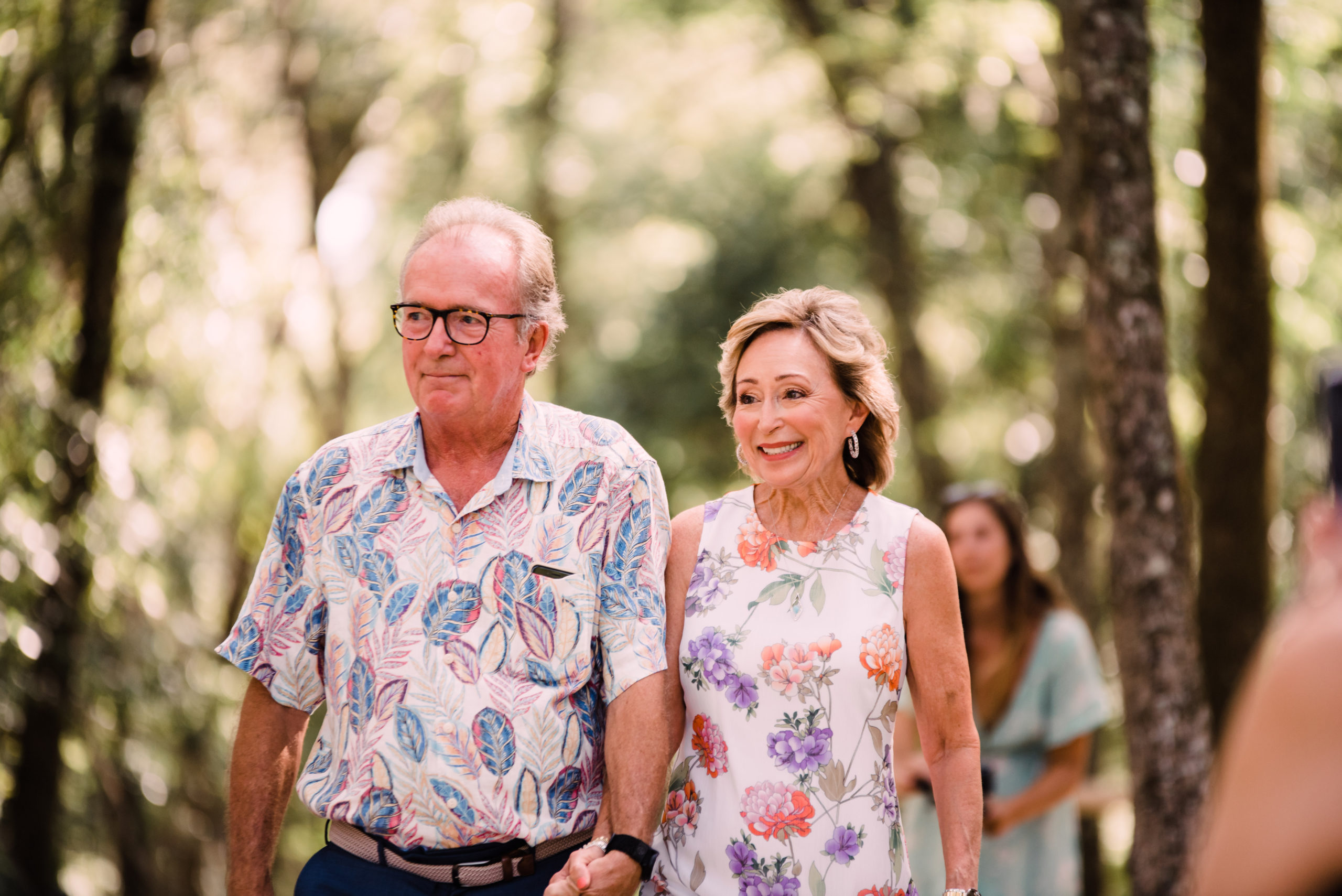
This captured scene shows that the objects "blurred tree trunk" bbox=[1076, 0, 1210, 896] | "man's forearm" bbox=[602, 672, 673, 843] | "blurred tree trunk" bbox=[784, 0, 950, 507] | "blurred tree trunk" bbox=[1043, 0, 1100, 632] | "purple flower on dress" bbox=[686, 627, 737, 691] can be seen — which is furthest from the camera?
"blurred tree trunk" bbox=[784, 0, 950, 507]

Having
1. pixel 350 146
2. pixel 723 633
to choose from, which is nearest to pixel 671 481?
pixel 350 146

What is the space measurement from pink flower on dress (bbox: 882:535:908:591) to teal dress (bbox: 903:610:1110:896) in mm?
1546

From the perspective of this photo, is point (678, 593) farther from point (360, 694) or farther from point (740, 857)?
point (360, 694)

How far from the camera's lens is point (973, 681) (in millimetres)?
4324

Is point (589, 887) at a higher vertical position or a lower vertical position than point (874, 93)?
lower

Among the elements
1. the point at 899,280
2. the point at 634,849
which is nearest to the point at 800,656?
the point at 634,849

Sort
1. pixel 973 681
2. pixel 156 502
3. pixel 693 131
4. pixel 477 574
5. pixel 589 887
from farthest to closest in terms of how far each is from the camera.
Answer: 1. pixel 693 131
2. pixel 156 502
3. pixel 973 681
4. pixel 477 574
5. pixel 589 887

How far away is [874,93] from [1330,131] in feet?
9.58

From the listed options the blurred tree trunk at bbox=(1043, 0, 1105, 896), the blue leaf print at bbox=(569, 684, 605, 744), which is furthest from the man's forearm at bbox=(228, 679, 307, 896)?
the blurred tree trunk at bbox=(1043, 0, 1105, 896)

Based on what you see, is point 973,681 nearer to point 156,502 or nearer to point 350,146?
point 156,502

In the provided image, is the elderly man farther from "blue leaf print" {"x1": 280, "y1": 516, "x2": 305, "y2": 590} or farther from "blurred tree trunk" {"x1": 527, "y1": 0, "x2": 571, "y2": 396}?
"blurred tree trunk" {"x1": 527, "y1": 0, "x2": 571, "y2": 396}

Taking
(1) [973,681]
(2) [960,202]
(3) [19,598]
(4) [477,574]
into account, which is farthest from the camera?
(2) [960,202]

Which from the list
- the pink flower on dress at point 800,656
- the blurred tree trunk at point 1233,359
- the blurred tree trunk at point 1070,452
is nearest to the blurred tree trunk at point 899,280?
the blurred tree trunk at point 1070,452

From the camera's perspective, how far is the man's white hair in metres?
2.86
